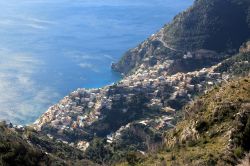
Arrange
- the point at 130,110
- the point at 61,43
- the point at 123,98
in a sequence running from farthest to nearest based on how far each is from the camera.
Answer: the point at 61,43 < the point at 123,98 < the point at 130,110

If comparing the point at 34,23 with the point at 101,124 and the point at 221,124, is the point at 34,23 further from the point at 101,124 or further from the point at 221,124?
the point at 221,124

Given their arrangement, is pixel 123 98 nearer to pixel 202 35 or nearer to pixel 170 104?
pixel 170 104

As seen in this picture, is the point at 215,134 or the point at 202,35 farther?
the point at 202,35

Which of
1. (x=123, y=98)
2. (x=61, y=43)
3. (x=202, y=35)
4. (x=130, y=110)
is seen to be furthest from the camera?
(x=61, y=43)

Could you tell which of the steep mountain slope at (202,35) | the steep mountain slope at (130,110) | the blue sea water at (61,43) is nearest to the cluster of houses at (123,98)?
the steep mountain slope at (130,110)

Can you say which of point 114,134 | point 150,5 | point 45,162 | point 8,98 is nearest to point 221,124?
point 45,162

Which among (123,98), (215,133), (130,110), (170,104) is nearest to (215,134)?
(215,133)

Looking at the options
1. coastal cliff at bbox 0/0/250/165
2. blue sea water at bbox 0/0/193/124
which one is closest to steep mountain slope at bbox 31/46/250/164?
coastal cliff at bbox 0/0/250/165
